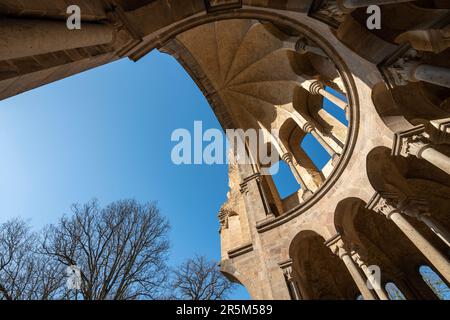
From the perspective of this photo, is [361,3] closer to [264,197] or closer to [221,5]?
[221,5]

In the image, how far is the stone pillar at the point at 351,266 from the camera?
6.35 meters

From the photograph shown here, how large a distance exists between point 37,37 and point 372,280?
25.5ft

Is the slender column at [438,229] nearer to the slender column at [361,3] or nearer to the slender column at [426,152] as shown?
the slender column at [426,152]

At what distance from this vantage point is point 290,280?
7.22 m

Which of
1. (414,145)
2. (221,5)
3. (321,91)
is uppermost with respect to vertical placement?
(321,91)

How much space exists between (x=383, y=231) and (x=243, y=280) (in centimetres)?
563

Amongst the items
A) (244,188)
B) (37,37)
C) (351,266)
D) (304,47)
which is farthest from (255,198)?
(37,37)

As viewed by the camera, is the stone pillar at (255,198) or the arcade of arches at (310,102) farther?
the stone pillar at (255,198)

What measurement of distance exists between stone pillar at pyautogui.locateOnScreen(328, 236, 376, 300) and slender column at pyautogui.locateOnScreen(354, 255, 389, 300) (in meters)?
0.13

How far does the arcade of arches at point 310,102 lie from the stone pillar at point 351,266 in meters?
0.03

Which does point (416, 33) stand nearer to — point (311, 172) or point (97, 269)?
point (311, 172)

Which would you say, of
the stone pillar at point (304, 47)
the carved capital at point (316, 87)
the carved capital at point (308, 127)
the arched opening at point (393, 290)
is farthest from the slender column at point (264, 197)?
the arched opening at point (393, 290)

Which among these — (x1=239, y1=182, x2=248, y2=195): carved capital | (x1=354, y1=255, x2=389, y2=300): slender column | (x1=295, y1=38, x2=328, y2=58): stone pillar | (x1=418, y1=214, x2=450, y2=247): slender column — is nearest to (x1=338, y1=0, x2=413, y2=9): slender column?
(x1=295, y1=38, x2=328, y2=58): stone pillar
